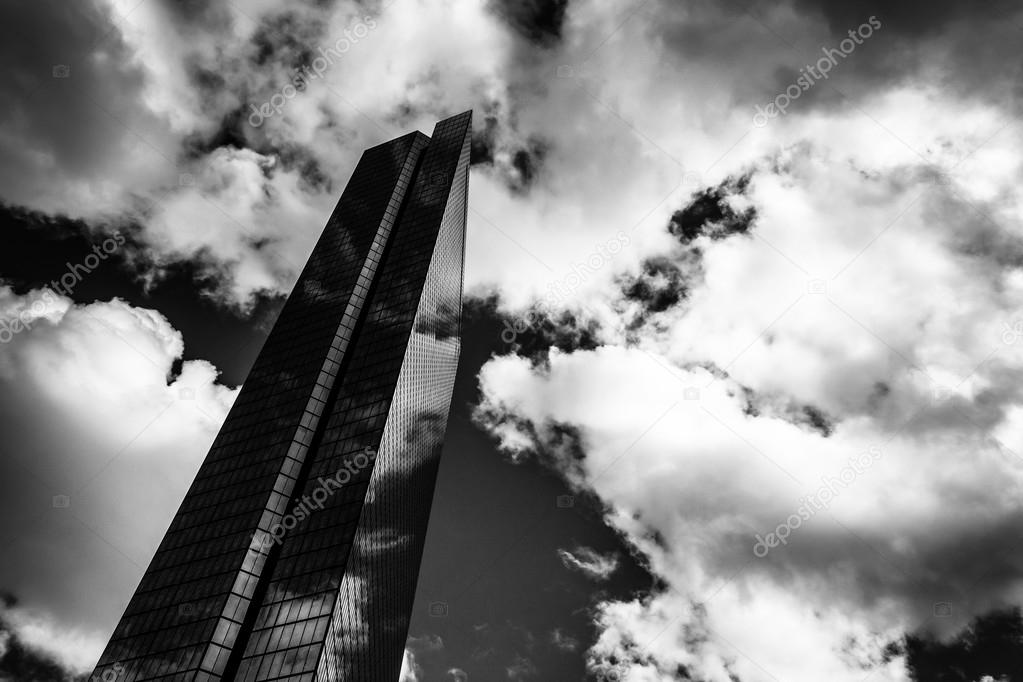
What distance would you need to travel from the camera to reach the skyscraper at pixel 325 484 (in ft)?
215

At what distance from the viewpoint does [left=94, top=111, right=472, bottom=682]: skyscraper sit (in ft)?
215

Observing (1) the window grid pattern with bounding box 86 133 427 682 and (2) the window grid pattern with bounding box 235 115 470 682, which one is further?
(1) the window grid pattern with bounding box 86 133 427 682

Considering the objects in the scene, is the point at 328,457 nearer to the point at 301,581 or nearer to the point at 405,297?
the point at 301,581

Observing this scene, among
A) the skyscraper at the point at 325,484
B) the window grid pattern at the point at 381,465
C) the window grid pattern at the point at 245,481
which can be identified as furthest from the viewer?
the window grid pattern at the point at 245,481

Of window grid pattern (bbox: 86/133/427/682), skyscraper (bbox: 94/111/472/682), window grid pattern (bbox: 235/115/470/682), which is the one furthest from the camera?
window grid pattern (bbox: 86/133/427/682)

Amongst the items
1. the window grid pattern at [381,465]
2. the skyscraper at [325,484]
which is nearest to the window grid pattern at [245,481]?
the skyscraper at [325,484]

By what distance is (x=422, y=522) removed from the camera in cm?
14038

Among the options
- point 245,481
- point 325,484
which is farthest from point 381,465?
point 245,481

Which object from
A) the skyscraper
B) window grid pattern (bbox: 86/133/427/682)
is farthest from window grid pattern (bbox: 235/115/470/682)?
window grid pattern (bbox: 86/133/427/682)

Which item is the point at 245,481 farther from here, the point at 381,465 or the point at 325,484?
the point at 381,465

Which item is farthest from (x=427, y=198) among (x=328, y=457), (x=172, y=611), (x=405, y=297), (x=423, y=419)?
(x=172, y=611)

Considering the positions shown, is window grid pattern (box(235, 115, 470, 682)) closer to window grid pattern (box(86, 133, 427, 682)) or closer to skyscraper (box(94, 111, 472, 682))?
skyscraper (box(94, 111, 472, 682))

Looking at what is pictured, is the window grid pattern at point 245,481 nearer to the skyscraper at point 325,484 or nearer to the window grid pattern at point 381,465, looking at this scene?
the skyscraper at point 325,484

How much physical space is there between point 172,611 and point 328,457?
912 inches
